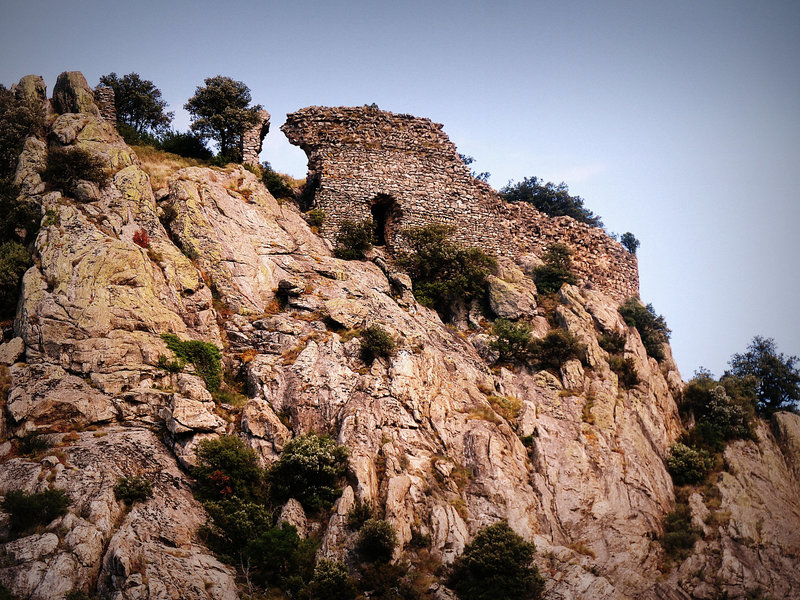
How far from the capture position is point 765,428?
30391 mm

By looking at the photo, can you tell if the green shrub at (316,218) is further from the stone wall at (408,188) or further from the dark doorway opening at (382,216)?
the dark doorway opening at (382,216)

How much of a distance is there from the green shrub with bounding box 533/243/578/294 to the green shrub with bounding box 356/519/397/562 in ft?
64.1

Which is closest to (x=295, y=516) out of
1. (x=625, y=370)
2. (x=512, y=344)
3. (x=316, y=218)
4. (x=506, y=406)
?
(x=506, y=406)

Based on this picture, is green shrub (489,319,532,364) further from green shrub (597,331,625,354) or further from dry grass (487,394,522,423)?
green shrub (597,331,625,354)

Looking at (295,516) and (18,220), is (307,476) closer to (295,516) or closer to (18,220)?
(295,516)

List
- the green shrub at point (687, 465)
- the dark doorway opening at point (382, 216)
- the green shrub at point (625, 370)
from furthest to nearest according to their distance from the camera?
the dark doorway opening at point (382, 216)
the green shrub at point (625, 370)
the green shrub at point (687, 465)

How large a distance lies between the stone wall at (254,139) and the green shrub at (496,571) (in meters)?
24.2

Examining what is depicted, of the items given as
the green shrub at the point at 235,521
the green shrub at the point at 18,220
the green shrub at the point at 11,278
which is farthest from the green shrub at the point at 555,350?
the green shrub at the point at 18,220

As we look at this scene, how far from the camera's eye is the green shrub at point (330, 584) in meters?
18.9

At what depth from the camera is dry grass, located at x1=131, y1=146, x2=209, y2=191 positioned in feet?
104

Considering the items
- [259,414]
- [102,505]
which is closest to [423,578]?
[259,414]

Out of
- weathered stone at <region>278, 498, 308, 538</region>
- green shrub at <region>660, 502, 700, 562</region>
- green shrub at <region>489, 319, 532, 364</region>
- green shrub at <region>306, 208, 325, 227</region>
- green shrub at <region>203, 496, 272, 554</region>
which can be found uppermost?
green shrub at <region>306, 208, 325, 227</region>

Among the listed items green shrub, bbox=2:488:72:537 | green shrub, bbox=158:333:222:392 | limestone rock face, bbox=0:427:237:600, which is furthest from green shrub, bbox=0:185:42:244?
green shrub, bbox=2:488:72:537

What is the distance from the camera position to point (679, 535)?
24.2m
